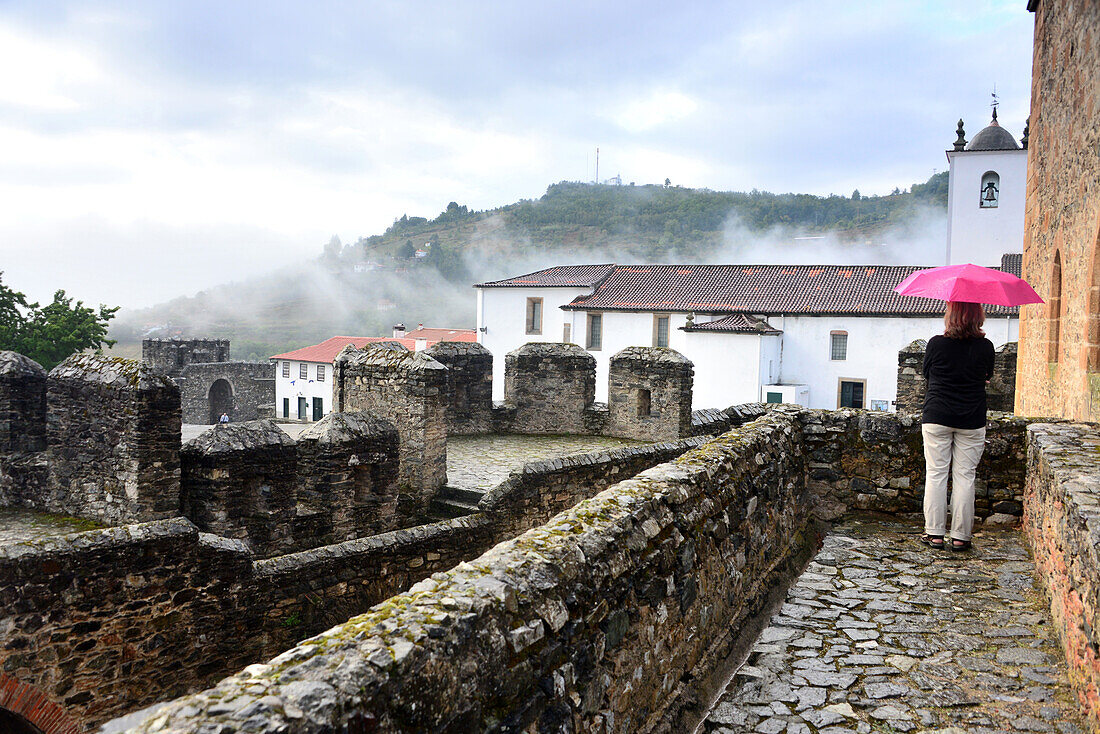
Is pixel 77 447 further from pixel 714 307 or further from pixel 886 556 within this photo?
pixel 714 307

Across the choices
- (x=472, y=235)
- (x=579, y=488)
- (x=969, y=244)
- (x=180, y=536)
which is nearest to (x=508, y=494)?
(x=579, y=488)

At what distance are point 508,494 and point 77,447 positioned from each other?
4335mm

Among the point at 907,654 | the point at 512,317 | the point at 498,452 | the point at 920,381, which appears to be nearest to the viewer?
the point at 907,654

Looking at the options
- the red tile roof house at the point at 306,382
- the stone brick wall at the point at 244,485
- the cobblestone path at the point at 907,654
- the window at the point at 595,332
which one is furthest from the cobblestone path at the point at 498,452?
the window at the point at 595,332

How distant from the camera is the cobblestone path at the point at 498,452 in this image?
1038 centimetres

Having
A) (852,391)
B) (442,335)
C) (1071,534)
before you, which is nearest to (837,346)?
(852,391)

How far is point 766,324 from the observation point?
34.1m

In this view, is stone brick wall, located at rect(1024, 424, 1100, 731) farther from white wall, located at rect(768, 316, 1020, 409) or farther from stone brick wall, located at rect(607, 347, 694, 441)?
white wall, located at rect(768, 316, 1020, 409)

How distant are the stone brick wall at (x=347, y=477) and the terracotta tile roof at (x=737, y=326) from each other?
2534cm

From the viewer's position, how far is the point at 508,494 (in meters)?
8.51

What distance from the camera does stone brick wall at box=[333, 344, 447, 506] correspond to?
31.9 feet

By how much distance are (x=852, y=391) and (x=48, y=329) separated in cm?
2974

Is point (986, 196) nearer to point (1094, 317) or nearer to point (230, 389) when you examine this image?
point (230, 389)

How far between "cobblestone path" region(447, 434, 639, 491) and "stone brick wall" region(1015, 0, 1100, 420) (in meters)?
5.63
